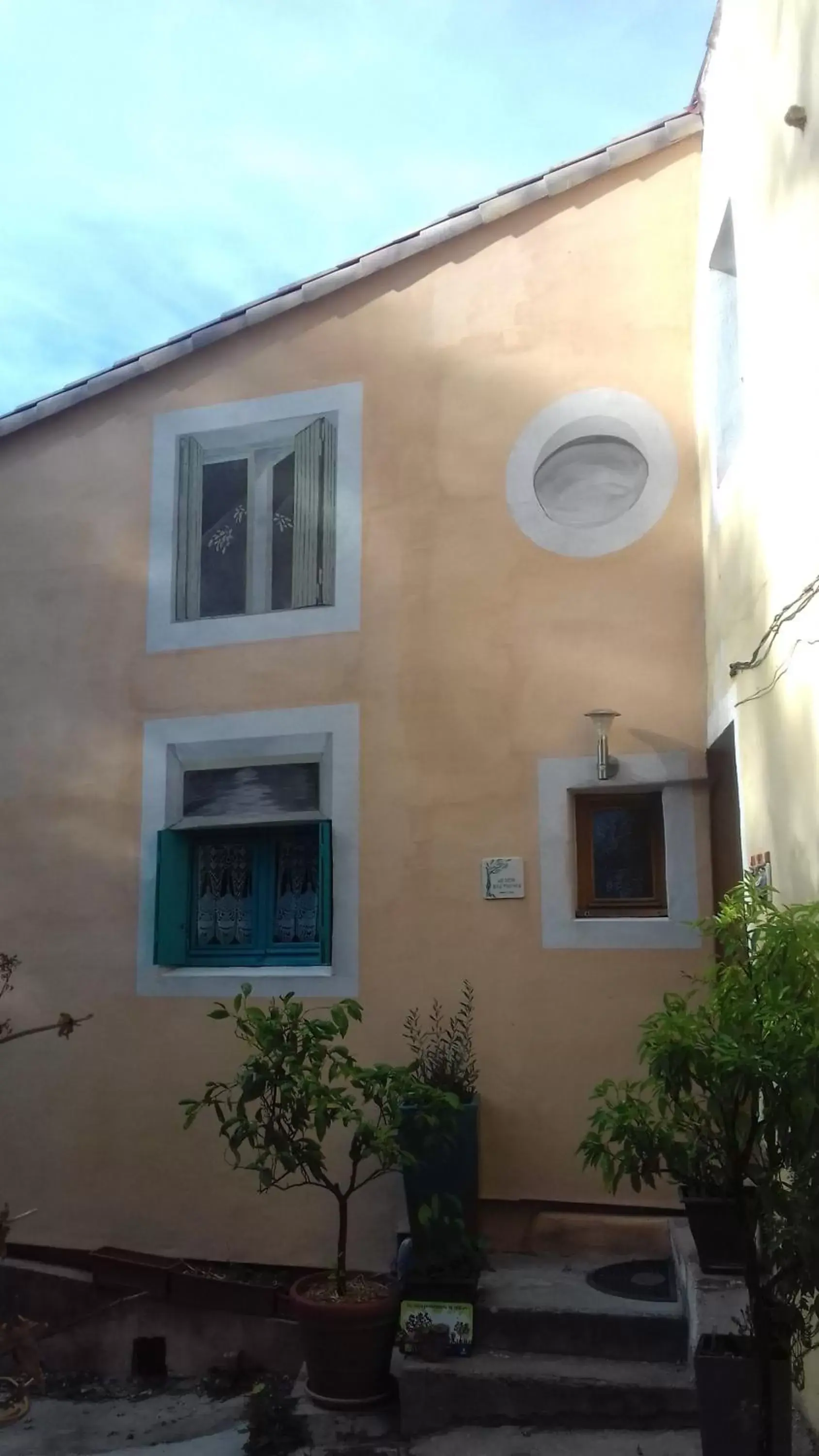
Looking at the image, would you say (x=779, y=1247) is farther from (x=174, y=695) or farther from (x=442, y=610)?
(x=174, y=695)

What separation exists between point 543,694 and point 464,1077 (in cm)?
204

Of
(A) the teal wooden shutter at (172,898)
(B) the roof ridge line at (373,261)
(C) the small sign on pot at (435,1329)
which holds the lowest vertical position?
(C) the small sign on pot at (435,1329)

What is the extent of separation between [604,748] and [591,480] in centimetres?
154

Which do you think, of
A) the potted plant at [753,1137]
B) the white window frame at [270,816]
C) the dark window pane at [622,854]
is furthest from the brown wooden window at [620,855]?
the potted plant at [753,1137]

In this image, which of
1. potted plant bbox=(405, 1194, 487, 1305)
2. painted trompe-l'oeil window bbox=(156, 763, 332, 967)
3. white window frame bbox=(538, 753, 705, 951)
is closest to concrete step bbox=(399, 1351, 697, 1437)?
Answer: potted plant bbox=(405, 1194, 487, 1305)

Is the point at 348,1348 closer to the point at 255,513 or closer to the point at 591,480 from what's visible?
the point at 591,480

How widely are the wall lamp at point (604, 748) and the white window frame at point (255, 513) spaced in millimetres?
1532

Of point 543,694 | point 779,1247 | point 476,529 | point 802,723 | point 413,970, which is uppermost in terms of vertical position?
point 476,529

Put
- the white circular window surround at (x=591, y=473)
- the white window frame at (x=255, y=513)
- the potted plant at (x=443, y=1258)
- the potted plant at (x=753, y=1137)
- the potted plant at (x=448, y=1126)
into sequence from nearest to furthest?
1. the potted plant at (x=753, y=1137)
2. the potted plant at (x=443, y=1258)
3. the potted plant at (x=448, y=1126)
4. the white circular window surround at (x=591, y=473)
5. the white window frame at (x=255, y=513)

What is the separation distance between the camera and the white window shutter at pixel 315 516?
24.0 feet

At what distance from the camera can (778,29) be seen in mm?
4625

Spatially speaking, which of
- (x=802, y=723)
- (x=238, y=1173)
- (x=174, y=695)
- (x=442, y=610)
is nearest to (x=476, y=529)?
(x=442, y=610)

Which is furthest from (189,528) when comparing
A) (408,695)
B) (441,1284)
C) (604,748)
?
(441,1284)

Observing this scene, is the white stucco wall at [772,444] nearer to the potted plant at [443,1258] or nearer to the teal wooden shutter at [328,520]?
the potted plant at [443,1258]
